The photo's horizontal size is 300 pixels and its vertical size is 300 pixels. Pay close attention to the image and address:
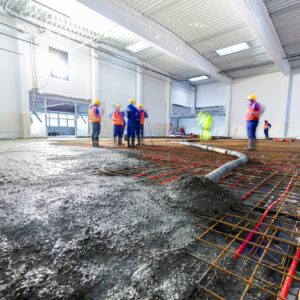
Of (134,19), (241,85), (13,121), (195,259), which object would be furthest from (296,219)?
(241,85)

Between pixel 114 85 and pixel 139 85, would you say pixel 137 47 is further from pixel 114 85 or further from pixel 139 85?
pixel 139 85

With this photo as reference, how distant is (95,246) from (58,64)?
39.2ft

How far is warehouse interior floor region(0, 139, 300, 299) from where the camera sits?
0.66 metres

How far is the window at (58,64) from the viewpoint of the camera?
10.4 m

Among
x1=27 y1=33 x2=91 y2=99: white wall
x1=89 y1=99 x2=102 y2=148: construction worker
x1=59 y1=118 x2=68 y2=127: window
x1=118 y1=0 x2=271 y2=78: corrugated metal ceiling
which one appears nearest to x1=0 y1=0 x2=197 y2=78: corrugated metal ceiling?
x1=27 y1=33 x2=91 y2=99: white wall

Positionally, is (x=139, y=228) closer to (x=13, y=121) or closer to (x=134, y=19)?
(x=134, y=19)

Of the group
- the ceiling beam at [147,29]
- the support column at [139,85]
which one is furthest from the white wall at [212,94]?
the support column at [139,85]

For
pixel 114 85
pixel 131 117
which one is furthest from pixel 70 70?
pixel 131 117

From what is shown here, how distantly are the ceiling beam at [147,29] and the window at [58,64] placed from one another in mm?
4803

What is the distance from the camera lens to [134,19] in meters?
8.09

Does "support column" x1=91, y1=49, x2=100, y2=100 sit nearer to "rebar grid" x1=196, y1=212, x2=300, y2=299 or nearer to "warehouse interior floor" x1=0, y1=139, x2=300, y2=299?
"warehouse interior floor" x1=0, y1=139, x2=300, y2=299

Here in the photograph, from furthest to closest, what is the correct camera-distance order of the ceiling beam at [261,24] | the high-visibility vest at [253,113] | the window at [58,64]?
the window at [58,64] → the ceiling beam at [261,24] → the high-visibility vest at [253,113]

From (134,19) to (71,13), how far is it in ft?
9.05

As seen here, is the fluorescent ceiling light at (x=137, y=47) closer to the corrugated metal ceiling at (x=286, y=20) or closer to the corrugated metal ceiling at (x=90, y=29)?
the corrugated metal ceiling at (x=90, y=29)
